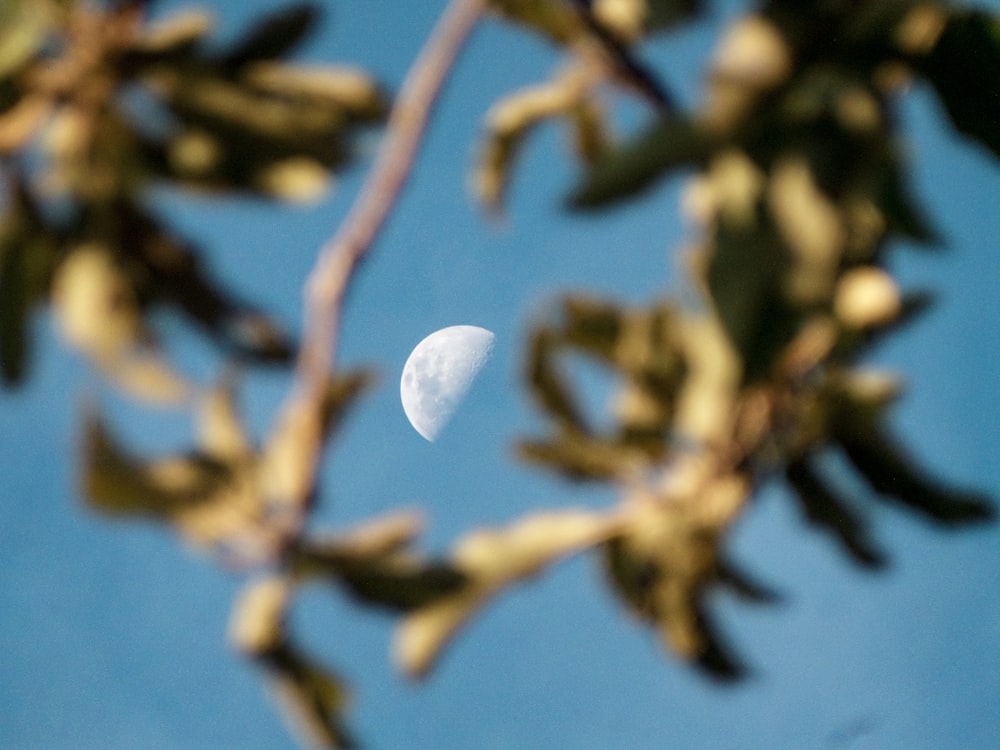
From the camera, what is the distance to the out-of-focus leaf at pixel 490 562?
163 cm

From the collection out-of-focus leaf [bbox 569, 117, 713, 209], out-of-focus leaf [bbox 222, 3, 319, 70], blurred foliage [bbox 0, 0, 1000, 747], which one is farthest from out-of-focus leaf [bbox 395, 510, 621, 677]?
out-of-focus leaf [bbox 222, 3, 319, 70]

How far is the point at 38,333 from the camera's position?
1951mm

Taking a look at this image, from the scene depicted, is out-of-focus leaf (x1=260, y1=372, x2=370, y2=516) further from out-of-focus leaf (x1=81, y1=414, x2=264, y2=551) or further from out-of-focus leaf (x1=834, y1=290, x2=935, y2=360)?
out-of-focus leaf (x1=834, y1=290, x2=935, y2=360)

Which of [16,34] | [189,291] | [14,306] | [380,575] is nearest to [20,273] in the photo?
[14,306]

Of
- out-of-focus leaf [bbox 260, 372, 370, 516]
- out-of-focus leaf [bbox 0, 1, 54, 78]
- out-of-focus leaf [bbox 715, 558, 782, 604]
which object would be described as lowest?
out-of-focus leaf [bbox 715, 558, 782, 604]

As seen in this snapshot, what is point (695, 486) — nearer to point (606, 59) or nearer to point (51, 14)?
point (606, 59)

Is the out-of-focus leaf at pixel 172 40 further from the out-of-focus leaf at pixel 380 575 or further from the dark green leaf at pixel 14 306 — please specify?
the out-of-focus leaf at pixel 380 575

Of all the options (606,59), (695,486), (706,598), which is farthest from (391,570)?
(606,59)

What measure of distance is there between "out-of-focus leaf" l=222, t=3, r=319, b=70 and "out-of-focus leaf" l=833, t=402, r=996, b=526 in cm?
134

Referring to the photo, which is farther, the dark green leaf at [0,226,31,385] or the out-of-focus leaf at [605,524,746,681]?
the dark green leaf at [0,226,31,385]

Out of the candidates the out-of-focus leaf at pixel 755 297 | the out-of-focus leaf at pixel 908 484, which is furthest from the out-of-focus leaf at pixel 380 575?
the out-of-focus leaf at pixel 908 484

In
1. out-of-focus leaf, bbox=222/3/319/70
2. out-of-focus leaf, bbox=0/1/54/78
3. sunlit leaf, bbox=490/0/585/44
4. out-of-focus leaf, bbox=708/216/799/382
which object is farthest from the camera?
sunlit leaf, bbox=490/0/585/44

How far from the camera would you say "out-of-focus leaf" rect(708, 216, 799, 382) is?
4.25 feet

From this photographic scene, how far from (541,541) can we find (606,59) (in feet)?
4.13
